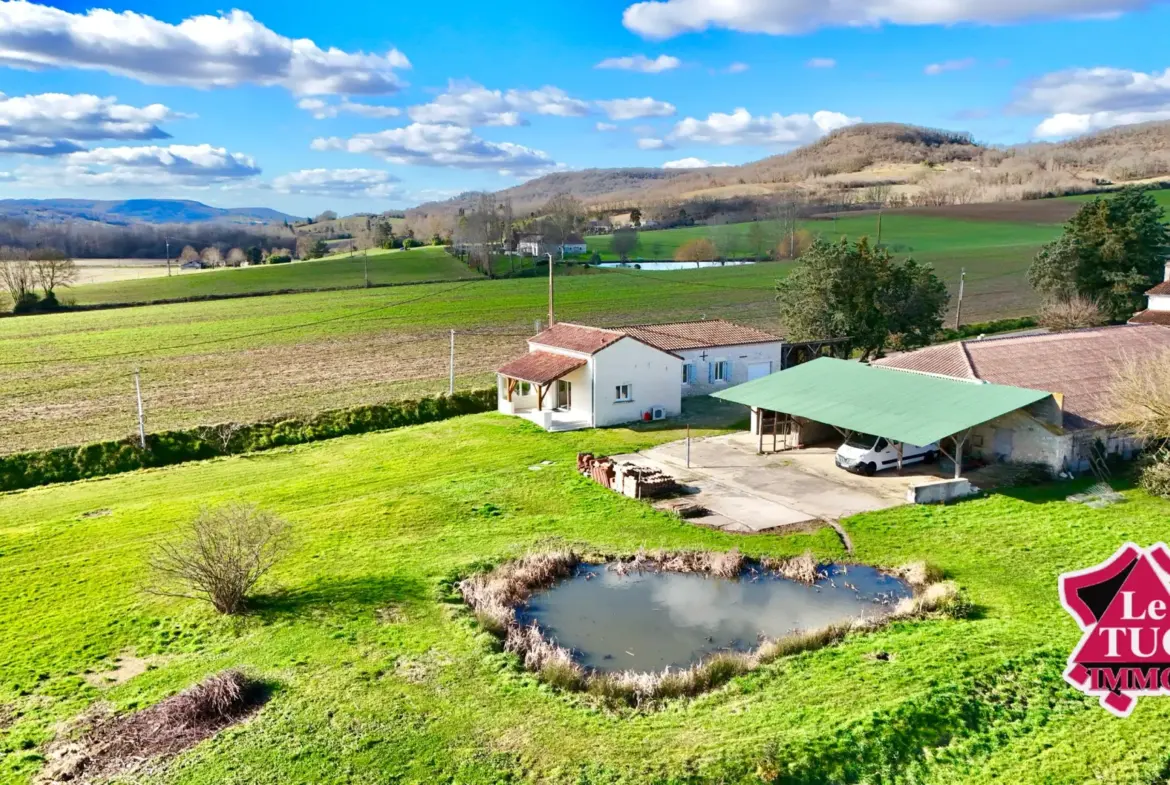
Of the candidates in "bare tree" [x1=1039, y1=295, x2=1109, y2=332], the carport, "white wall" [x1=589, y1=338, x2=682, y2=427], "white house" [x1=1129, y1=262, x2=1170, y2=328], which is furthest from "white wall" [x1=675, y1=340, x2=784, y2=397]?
"white house" [x1=1129, y1=262, x2=1170, y2=328]

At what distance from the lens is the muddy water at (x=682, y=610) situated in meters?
15.8

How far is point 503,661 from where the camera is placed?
14.8 metres

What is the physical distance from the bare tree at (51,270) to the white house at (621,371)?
51249 millimetres

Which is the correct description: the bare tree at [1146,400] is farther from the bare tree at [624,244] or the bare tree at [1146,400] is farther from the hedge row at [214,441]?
the bare tree at [624,244]

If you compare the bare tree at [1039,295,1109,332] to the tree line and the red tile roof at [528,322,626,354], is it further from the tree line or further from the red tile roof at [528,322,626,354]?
the tree line

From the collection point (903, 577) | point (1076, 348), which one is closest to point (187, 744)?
point (903, 577)

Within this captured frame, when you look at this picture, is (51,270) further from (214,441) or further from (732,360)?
(732,360)

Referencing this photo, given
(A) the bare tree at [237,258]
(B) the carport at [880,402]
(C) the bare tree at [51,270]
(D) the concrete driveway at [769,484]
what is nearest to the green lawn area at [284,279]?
(C) the bare tree at [51,270]

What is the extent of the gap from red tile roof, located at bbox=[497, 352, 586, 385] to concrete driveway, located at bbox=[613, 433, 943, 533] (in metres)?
5.73

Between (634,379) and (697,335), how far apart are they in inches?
223

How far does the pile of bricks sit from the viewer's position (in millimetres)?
24172

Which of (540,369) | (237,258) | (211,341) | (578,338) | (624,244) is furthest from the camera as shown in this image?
(237,258)

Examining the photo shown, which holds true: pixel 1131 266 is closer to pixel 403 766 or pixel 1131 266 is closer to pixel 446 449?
pixel 446 449

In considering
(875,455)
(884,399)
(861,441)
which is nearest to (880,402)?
(884,399)
